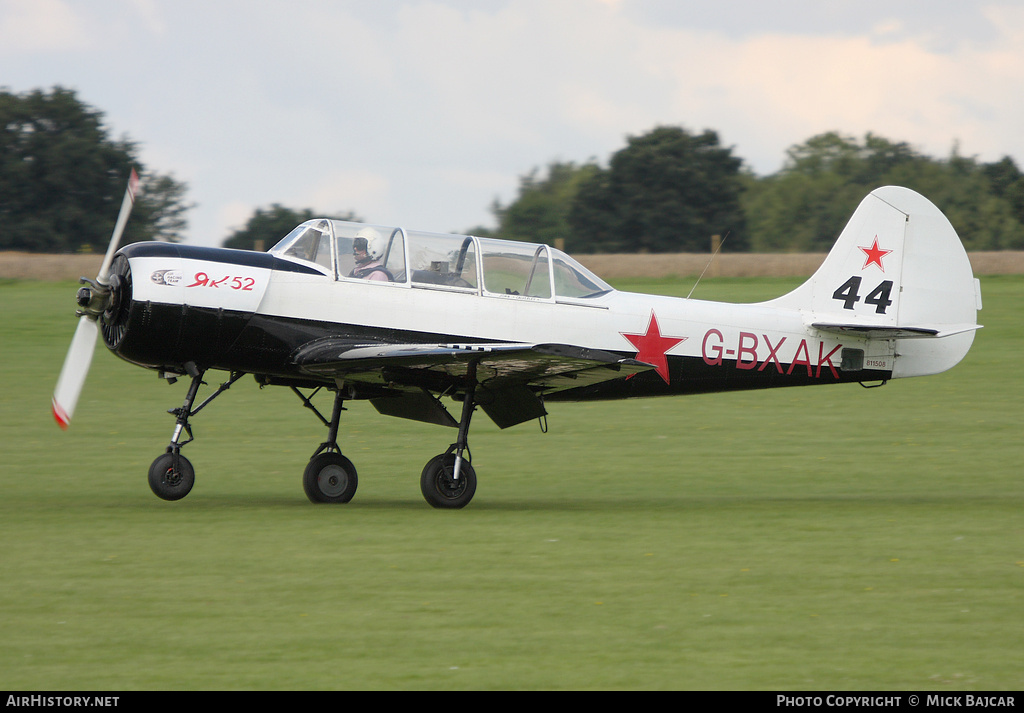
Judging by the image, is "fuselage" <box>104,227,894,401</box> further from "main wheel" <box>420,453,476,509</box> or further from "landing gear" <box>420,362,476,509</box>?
"main wheel" <box>420,453,476,509</box>

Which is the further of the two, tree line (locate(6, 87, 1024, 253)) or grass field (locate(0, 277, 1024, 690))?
tree line (locate(6, 87, 1024, 253))

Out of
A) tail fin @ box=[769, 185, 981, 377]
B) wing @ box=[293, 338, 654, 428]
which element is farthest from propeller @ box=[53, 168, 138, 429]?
tail fin @ box=[769, 185, 981, 377]

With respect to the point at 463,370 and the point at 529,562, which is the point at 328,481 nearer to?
the point at 463,370

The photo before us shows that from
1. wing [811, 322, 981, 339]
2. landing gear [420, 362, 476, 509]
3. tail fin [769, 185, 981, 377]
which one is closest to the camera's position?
landing gear [420, 362, 476, 509]

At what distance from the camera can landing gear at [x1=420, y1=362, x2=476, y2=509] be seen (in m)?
10.6

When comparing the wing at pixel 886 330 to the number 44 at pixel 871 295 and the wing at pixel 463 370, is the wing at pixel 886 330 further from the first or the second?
the wing at pixel 463 370

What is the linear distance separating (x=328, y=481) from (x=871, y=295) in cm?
607

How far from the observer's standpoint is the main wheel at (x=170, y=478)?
10.4 meters

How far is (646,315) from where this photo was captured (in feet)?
37.7

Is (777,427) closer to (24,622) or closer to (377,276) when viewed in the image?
(377,276)

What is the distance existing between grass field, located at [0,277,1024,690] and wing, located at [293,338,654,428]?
0.98 meters

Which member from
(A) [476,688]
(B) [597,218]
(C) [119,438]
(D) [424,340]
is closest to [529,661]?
(A) [476,688]

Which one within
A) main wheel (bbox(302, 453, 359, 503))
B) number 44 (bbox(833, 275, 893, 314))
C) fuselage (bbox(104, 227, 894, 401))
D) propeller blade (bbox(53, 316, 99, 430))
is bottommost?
main wheel (bbox(302, 453, 359, 503))

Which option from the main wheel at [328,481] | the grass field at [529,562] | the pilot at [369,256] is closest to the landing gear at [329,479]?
the main wheel at [328,481]
